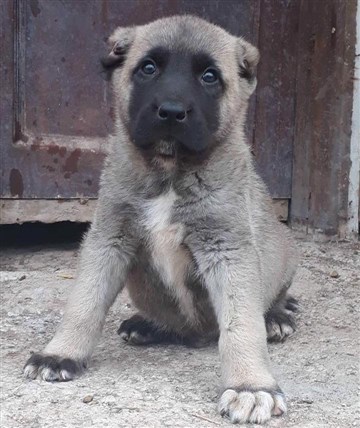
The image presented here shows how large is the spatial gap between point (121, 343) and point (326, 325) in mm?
1022

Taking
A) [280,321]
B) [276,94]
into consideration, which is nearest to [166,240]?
[280,321]

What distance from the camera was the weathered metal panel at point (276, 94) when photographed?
6.02m

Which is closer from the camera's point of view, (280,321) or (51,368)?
(51,368)

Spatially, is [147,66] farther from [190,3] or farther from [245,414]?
[190,3]

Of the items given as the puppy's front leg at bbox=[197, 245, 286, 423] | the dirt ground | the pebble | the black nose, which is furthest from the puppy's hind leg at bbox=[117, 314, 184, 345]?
the black nose

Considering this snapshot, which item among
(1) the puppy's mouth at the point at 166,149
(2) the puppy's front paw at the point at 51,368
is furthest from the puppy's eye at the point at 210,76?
(2) the puppy's front paw at the point at 51,368

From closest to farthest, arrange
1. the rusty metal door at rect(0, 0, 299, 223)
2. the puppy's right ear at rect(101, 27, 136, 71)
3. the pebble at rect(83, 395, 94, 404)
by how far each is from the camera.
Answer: the pebble at rect(83, 395, 94, 404) < the puppy's right ear at rect(101, 27, 136, 71) < the rusty metal door at rect(0, 0, 299, 223)

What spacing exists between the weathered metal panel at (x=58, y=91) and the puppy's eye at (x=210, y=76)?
6.59 ft

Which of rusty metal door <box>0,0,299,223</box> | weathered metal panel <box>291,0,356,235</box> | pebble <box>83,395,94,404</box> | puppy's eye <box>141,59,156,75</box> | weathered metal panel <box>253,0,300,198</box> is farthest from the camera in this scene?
weathered metal panel <box>253,0,300,198</box>

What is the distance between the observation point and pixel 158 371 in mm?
3631

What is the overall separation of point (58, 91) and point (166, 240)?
231cm

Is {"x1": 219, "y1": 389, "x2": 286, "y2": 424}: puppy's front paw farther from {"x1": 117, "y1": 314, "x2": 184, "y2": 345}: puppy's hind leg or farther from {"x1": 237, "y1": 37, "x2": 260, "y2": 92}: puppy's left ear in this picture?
{"x1": 237, "y1": 37, "x2": 260, "y2": 92}: puppy's left ear

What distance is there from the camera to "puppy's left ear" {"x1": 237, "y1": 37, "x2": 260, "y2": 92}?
13.3ft

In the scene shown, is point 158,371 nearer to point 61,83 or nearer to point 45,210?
point 45,210
